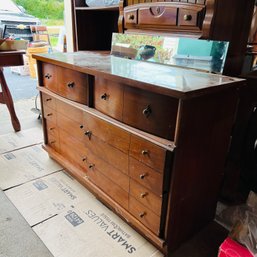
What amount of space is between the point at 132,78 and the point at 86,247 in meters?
0.88

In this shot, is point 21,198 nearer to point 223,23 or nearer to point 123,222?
point 123,222

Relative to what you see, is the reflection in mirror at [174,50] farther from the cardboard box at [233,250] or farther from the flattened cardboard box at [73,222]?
the flattened cardboard box at [73,222]

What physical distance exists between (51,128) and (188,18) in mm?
1244

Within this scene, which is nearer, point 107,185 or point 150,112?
point 150,112

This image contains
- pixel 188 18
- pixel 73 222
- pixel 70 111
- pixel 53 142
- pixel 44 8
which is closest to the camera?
pixel 188 18

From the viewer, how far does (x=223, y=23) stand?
113 centimetres

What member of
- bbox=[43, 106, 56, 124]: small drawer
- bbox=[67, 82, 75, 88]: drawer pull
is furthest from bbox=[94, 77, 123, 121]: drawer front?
bbox=[43, 106, 56, 124]: small drawer

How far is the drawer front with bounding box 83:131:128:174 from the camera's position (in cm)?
124

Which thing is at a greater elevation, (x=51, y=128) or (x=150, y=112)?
(x=150, y=112)

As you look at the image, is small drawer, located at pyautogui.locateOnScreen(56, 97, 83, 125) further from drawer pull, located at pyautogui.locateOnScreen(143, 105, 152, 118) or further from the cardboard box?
the cardboard box

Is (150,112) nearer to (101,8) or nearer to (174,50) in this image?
(174,50)

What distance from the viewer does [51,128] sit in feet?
6.16

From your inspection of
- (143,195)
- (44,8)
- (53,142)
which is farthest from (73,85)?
(44,8)

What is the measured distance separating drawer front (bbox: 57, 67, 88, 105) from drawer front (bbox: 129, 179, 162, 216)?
1.83 ft
